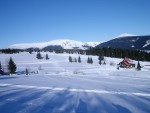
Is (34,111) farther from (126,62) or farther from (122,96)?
(126,62)

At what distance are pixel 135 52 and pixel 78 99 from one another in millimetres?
194092

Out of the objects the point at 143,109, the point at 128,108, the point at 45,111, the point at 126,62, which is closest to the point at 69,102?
the point at 45,111

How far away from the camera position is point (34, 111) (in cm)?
745

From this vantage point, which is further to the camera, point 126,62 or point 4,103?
point 126,62

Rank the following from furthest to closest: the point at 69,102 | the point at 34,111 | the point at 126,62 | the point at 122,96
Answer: the point at 126,62 → the point at 122,96 → the point at 69,102 → the point at 34,111

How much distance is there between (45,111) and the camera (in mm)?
7500

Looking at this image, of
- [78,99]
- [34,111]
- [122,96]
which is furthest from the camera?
[122,96]

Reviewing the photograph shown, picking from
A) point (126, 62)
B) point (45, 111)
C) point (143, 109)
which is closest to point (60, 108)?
point (45, 111)

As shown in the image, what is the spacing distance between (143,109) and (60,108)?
3113 millimetres

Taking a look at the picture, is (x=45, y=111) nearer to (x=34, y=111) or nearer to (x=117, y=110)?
(x=34, y=111)

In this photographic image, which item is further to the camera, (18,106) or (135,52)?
(135,52)

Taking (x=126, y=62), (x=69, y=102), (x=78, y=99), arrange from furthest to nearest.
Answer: (x=126, y=62) → (x=78, y=99) → (x=69, y=102)

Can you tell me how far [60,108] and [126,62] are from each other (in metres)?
115

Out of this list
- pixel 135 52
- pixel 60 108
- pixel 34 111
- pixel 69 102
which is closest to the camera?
pixel 34 111
